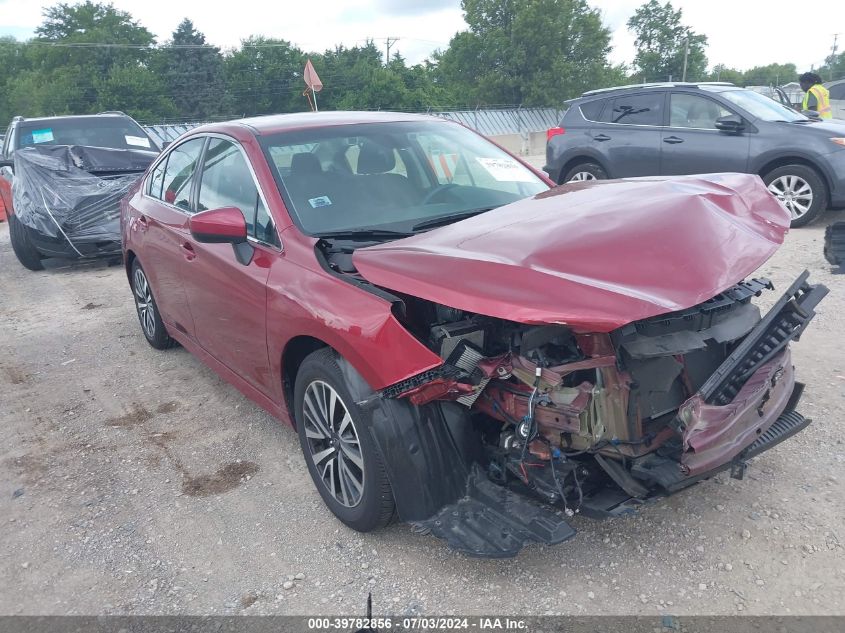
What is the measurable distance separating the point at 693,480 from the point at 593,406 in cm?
46

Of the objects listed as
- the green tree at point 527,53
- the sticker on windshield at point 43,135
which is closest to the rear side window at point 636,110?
the sticker on windshield at point 43,135

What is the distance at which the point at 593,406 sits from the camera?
2.42 m

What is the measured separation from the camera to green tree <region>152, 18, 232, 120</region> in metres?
56.3

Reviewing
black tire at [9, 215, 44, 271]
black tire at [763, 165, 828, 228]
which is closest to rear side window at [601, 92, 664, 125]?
black tire at [763, 165, 828, 228]

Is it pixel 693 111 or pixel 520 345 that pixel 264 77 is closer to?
pixel 693 111

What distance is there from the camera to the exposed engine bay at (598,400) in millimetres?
2406

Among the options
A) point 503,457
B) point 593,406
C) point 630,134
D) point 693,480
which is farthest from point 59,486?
point 630,134

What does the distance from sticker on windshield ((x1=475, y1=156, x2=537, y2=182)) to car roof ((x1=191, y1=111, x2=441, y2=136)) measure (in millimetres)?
559

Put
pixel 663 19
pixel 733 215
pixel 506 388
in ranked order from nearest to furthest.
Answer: pixel 506 388 < pixel 733 215 < pixel 663 19

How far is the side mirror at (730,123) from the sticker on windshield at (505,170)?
5362mm

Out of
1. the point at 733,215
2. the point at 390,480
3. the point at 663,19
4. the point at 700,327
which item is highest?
the point at 663,19

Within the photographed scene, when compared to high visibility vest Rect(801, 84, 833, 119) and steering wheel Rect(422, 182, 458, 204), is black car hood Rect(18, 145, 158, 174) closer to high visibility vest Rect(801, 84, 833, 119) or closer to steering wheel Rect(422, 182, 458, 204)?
steering wheel Rect(422, 182, 458, 204)

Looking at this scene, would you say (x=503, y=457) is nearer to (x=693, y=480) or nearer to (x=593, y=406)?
(x=593, y=406)

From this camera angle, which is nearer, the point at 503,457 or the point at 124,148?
the point at 503,457
